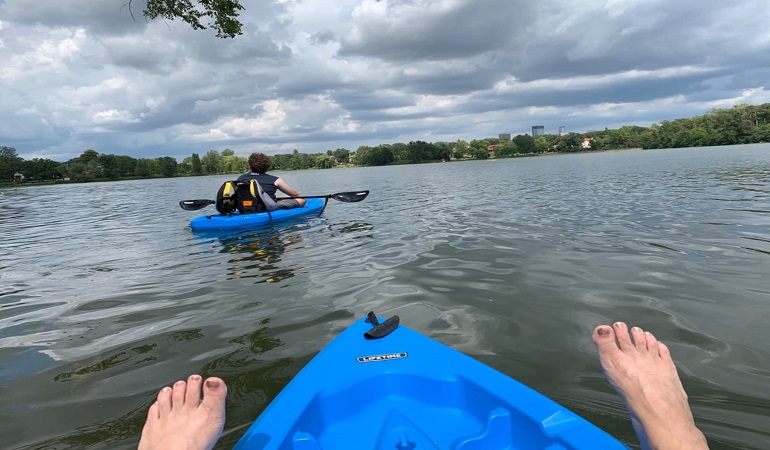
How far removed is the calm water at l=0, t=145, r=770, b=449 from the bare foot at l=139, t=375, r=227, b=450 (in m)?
0.35

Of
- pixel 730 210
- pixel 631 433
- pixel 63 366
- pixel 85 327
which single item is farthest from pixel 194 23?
pixel 730 210

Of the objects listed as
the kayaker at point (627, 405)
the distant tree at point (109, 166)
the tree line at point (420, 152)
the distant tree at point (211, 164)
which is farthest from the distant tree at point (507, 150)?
the kayaker at point (627, 405)

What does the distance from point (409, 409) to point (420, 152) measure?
108944mm

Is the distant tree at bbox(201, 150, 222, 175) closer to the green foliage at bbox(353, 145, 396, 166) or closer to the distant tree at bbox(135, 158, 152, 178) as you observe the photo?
the distant tree at bbox(135, 158, 152, 178)

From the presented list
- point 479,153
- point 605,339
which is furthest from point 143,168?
point 605,339

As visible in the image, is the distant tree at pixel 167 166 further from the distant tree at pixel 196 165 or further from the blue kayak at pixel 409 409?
the blue kayak at pixel 409 409

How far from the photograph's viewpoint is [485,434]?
5.49 ft

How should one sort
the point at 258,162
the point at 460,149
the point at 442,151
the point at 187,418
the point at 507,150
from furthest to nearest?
the point at 460,149 < the point at 507,150 < the point at 442,151 < the point at 258,162 < the point at 187,418

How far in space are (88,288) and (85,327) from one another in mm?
1598

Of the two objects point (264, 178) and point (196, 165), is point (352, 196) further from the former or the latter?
point (196, 165)

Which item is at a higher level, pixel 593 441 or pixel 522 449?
pixel 593 441

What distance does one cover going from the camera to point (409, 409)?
1.98 metres

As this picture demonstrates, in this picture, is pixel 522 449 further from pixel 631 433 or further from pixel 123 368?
pixel 123 368

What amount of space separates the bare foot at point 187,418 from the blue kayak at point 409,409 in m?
0.28
